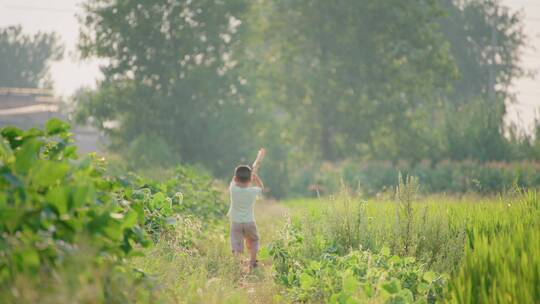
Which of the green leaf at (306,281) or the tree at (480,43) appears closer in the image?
the green leaf at (306,281)

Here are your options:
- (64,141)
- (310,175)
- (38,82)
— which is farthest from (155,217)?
(38,82)

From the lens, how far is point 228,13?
3028cm

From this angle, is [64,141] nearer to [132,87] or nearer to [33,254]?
[33,254]

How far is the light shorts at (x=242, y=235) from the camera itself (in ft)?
33.1

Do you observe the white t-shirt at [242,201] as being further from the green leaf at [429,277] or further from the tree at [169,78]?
the tree at [169,78]

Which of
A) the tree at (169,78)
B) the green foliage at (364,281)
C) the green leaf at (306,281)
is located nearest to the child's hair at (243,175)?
the green foliage at (364,281)

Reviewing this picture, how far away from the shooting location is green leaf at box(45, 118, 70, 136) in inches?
199

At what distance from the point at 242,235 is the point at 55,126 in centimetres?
537

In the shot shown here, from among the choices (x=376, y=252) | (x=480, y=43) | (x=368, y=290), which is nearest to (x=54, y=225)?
(x=368, y=290)

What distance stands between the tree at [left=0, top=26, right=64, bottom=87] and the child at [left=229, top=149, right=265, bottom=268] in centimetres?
5454

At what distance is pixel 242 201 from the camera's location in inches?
396

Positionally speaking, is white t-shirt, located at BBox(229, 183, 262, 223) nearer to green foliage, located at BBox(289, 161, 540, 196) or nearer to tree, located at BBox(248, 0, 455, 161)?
green foliage, located at BBox(289, 161, 540, 196)

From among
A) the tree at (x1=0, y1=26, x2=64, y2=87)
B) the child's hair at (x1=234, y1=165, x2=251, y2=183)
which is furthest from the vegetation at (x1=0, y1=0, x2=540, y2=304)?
the tree at (x1=0, y1=26, x2=64, y2=87)

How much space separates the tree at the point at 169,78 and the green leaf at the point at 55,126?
23360 millimetres
